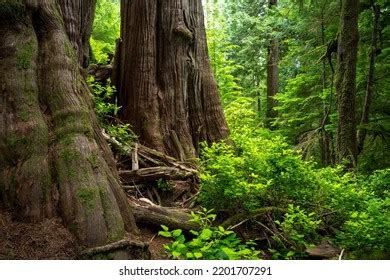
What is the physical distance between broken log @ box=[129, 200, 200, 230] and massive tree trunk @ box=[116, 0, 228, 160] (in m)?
1.92

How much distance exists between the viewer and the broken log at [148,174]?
5020 millimetres

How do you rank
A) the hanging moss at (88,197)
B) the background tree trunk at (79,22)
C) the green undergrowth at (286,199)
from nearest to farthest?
1. the hanging moss at (88,197)
2. the green undergrowth at (286,199)
3. the background tree trunk at (79,22)

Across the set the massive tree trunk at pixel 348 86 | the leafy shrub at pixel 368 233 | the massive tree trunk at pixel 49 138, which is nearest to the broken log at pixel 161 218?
the massive tree trunk at pixel 49 138

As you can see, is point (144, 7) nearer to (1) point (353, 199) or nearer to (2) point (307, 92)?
(1) point (353, 199)

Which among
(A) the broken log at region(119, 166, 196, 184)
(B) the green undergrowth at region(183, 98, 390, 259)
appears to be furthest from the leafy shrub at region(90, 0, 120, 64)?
(B) the green undergrowth at region(183, 98, 390, 259)

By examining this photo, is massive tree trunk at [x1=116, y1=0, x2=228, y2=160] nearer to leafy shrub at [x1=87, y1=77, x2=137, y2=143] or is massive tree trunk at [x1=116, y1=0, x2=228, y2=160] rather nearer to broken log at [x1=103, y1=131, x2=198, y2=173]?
leafy shrub at [x1=87, y1=77, x2=137, y2=143]

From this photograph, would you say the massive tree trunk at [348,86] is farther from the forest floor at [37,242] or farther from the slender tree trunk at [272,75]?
the slender tree trunk at [272,75]

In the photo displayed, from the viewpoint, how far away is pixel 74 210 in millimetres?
3061

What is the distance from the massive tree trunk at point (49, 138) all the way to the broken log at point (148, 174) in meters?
1.23

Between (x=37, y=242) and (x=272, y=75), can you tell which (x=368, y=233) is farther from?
(x=272, y=75)

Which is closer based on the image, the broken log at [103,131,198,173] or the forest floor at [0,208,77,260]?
the forest floor at [0,208,77,260]

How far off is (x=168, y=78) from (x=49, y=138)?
11.4 ft

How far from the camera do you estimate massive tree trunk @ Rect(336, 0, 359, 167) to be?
22.5 ft

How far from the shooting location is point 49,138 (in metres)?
3.32
